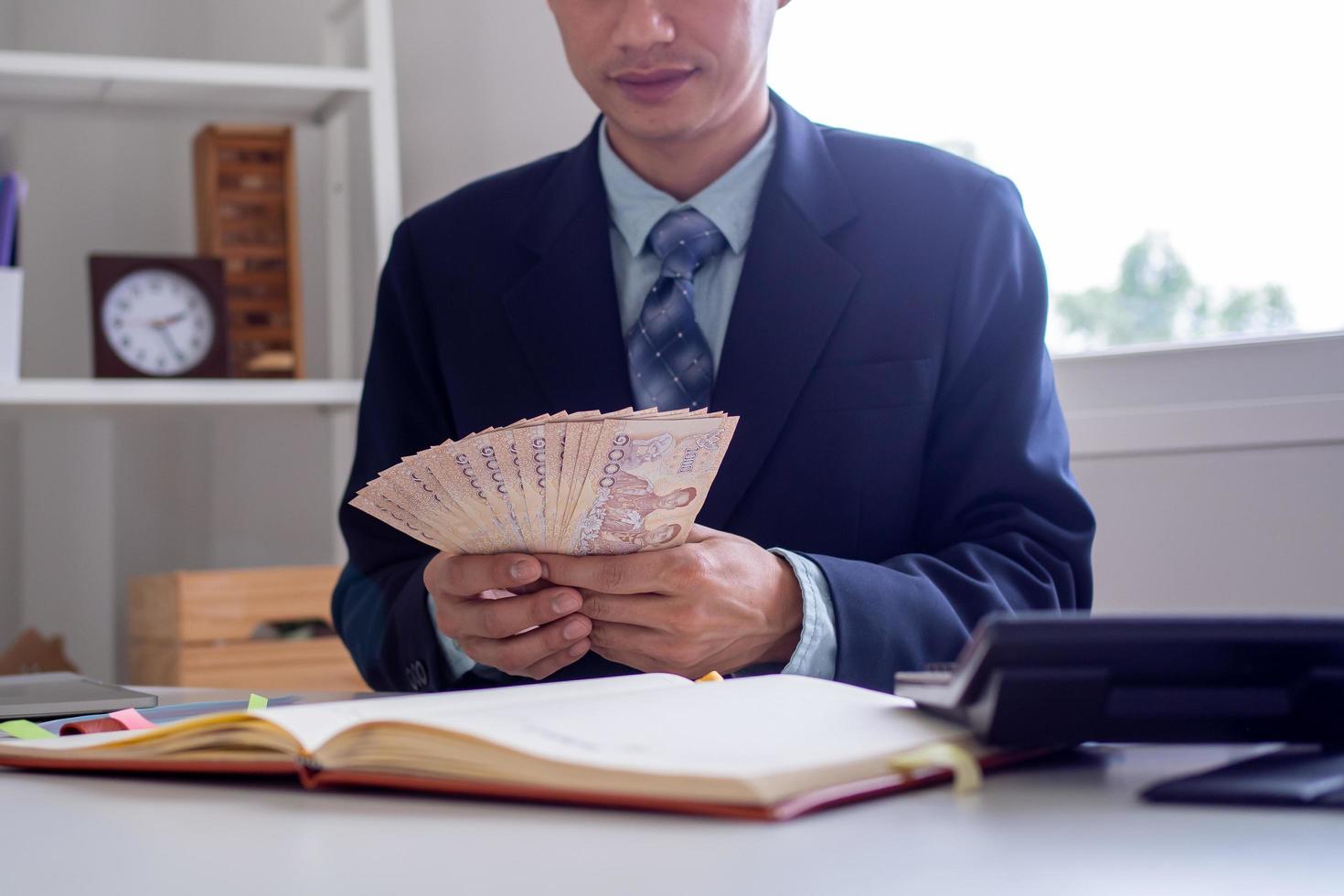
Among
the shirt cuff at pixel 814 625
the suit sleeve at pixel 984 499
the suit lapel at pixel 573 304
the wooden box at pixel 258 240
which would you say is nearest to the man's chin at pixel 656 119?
the suit lapel at pixel 573 304

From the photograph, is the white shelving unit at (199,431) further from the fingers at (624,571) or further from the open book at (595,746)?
the open book at (595,746)

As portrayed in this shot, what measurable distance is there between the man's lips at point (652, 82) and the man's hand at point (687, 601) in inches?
22.9

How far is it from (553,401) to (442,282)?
23 centimetres

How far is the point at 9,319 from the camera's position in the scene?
2162 mm

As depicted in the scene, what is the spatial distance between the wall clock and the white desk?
5.95ft

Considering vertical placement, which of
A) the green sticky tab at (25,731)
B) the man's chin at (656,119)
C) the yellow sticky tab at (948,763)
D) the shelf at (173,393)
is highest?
the man's chin at (656,119)

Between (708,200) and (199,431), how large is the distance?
1755 millimetres

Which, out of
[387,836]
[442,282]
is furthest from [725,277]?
[387,836]

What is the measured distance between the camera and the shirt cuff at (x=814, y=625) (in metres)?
1.05

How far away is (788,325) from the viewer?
4.72 feet

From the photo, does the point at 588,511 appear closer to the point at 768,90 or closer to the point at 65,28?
the point at 768,90

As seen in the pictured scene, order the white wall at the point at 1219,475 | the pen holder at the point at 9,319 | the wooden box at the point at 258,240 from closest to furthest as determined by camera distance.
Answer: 1. the white wall at the point at 1219,475
2. the pen holder at the point at 9,319
3. the wooden box at the point at 258,240

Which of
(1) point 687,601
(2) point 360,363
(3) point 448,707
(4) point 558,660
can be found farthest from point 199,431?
(3) point 448,707

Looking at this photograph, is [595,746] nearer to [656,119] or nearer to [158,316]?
[656,119]
